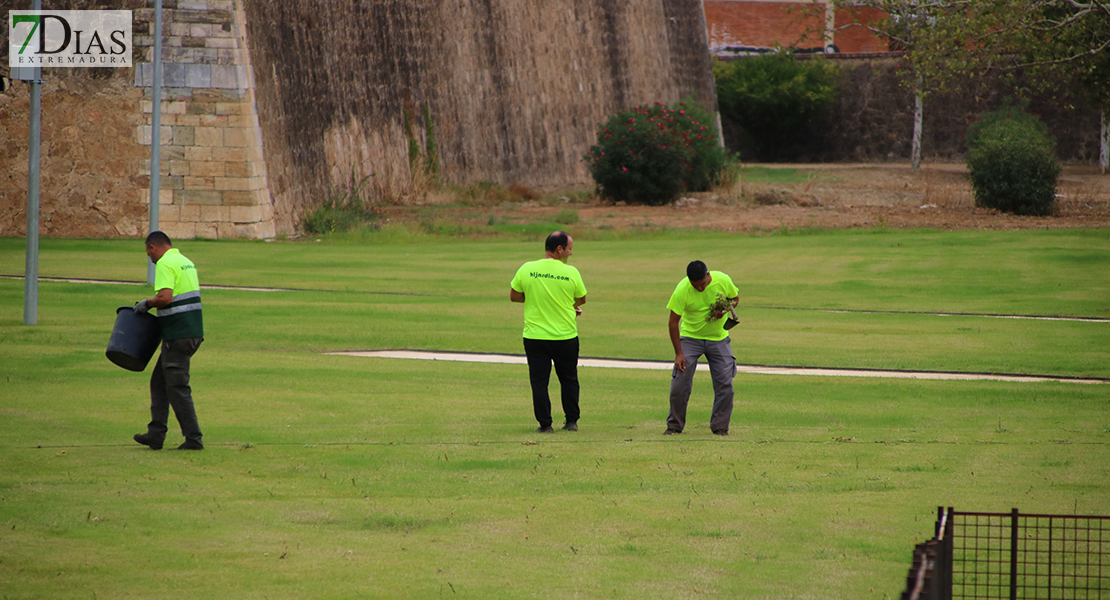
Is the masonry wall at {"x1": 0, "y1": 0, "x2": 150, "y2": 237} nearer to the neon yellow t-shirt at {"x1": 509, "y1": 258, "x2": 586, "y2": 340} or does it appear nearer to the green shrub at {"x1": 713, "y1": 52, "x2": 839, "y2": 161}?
the neon yellow t-shirt at {"x1": 509, "y1": 258, "x2": 586, "y2": 340}

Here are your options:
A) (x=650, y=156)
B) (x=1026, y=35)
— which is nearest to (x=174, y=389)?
(x=1026, y=35)

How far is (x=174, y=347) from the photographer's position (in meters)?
8.77

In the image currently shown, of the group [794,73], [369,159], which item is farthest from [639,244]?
[794,73]

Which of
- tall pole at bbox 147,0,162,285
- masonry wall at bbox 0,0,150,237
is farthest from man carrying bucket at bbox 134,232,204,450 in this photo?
masonry wall at bbox 0,0,150,237

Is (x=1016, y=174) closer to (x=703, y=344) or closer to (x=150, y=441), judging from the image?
(x=703, y=344)

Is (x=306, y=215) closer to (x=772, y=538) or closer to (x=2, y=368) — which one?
(x=2, y=368)

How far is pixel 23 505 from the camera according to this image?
701 centimetres

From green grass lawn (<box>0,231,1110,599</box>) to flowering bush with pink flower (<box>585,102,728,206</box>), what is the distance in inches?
696

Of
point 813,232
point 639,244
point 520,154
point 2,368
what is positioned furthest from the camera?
point 520,154

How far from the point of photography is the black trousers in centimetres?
999

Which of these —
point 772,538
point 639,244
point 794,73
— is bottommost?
point 772,538

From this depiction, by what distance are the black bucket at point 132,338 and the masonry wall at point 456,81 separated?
19418mm

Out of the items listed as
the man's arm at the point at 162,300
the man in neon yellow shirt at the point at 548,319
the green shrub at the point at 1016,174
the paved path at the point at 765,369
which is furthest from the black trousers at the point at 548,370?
Result: the green shrub at the point at 1016,174

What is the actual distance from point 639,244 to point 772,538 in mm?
21109
